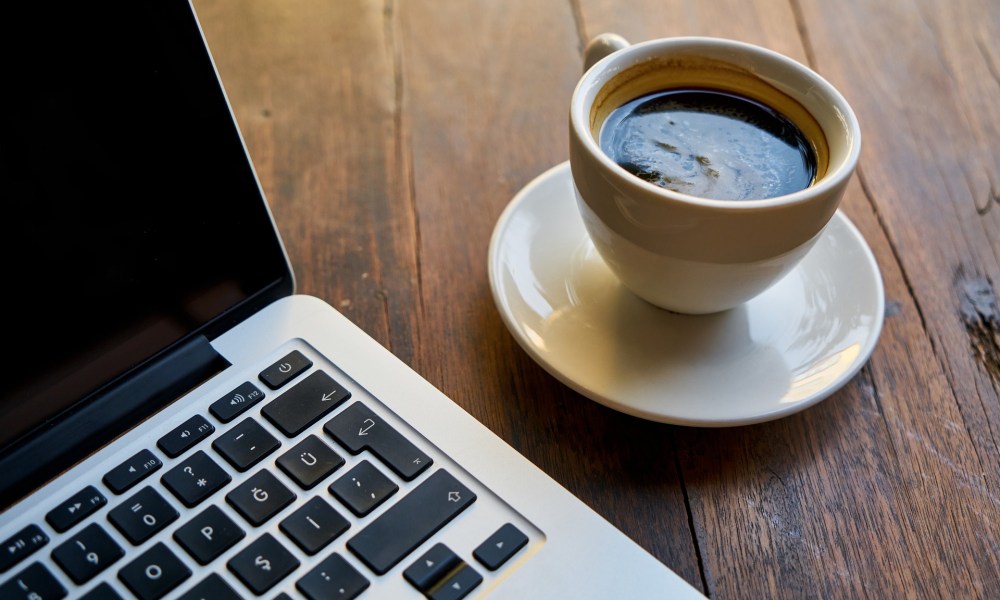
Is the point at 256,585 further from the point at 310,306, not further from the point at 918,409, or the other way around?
the point at 918,409

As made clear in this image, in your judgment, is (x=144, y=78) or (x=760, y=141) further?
(x=760, y=141)

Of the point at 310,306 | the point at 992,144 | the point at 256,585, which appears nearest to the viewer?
the point at 256,585

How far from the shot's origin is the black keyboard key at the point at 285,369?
1.43ft

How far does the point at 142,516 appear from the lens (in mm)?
382

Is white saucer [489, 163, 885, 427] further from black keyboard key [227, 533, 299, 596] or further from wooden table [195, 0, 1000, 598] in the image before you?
black keyboard key [227, 533, 299, 596]

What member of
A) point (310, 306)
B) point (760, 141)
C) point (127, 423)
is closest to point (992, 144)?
point (760, 141)

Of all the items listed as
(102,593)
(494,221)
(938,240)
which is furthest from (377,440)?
(938,240)

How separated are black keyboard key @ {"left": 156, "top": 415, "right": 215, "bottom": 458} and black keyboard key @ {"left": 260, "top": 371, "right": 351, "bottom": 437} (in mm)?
28

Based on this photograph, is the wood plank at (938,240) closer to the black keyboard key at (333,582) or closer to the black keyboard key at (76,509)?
the black keyboard key at (333,582)

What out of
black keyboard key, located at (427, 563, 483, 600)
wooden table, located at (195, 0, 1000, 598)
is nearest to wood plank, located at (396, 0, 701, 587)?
wooden table, located at (195, 0, 1000, 598)

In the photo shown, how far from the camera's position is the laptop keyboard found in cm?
37

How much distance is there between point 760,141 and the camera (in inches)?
20.0

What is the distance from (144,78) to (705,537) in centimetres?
34

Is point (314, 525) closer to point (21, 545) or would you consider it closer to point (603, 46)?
point (21, 545)
